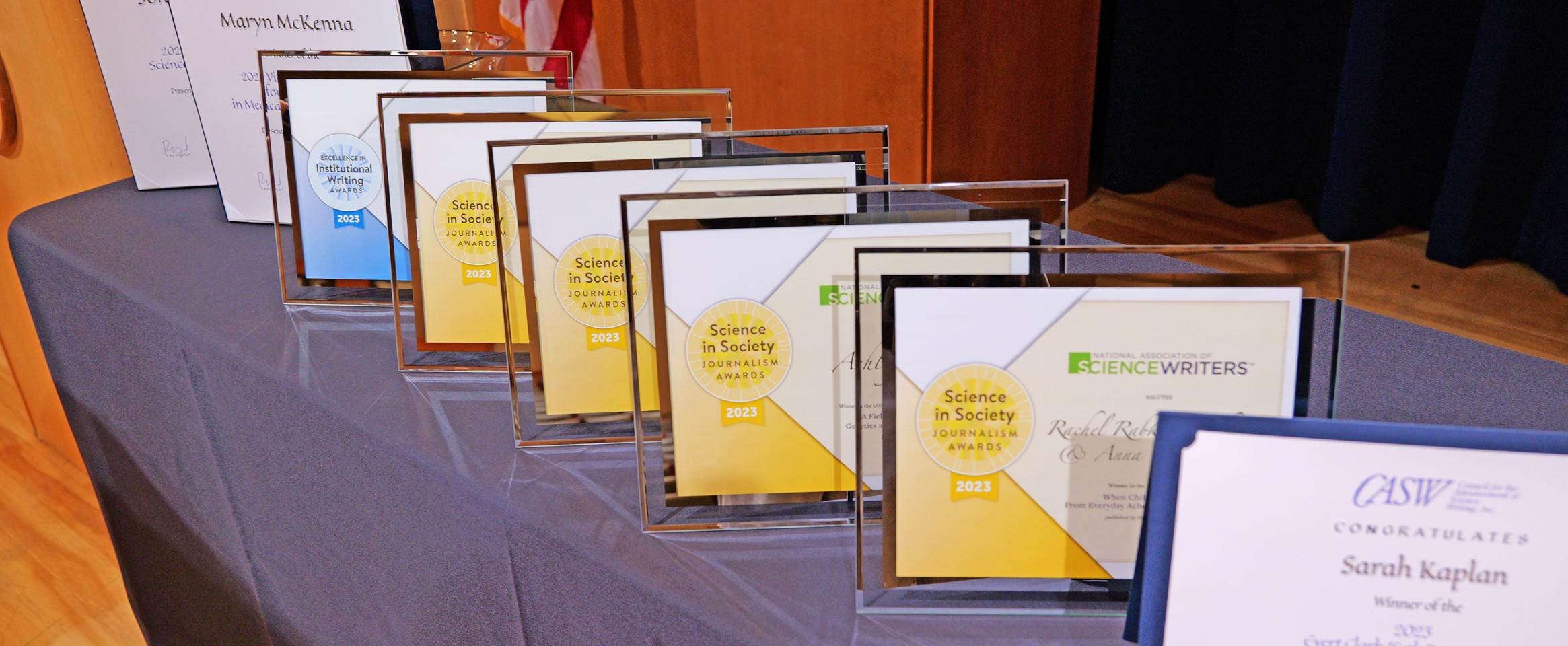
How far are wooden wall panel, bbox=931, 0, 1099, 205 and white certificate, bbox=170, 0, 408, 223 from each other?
1.74m

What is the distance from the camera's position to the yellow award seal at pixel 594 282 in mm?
810

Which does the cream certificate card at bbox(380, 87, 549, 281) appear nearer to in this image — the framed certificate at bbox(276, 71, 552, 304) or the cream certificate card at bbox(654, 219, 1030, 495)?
the framed certificate at bbox(276, 71, 552, 304)

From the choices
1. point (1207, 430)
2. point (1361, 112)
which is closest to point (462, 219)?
point (1207, 430)

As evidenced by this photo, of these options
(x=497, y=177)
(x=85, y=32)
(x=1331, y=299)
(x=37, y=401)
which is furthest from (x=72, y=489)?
(x=1331, y=299)

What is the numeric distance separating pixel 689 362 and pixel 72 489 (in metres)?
2.26

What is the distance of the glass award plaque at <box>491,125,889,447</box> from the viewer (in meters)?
0.79

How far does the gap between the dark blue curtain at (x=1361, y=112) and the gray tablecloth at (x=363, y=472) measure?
208cm

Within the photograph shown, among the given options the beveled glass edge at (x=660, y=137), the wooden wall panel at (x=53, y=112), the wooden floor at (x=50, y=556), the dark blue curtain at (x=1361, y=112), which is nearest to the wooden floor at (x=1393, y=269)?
the dark blue curtain at (x=1361, y=112)

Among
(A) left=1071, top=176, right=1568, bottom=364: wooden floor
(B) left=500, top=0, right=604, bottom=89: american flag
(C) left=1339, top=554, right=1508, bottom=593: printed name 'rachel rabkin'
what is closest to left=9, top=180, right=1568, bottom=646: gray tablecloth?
(C) left=1339, top=554, right=1508, bottom=593: printed name 'rachel rabkin'

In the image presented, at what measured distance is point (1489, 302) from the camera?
2734 millimetres

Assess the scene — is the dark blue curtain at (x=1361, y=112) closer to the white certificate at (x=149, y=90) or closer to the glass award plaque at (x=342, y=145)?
the glass award plaque at (x=342, y=145)

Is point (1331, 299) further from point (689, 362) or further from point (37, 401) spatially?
point (37, 401)

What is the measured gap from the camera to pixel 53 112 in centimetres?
180

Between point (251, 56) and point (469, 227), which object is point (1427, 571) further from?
point (251, 56)
